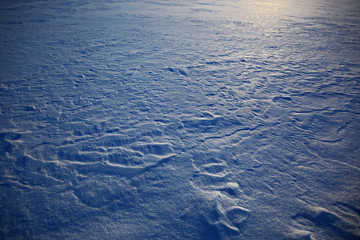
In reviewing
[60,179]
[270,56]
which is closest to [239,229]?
Answer: [60,179]

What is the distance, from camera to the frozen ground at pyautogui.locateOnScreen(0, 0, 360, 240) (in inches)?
56.3

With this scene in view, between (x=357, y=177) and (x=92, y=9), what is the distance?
996 cm

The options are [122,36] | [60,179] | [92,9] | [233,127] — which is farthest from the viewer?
[92,9]

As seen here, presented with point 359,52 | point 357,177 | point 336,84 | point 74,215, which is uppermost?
point 359,52

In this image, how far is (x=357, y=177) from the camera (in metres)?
1.76

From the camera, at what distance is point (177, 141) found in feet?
6.86

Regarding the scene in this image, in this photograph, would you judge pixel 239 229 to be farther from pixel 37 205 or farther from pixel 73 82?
pixel 73 82

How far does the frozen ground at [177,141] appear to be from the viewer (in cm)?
143

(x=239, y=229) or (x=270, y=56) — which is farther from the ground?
(x=270, y=56)

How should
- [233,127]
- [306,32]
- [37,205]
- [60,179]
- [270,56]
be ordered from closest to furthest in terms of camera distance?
[37,205] < [60,179] < [233,127] < [270,56] < [306,32]

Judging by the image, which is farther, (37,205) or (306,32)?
(306,32)

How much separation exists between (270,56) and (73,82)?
416 cm

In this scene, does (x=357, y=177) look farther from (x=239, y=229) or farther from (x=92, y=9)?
(x=92, y=9)

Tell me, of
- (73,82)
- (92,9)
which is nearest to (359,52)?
(73,82)
